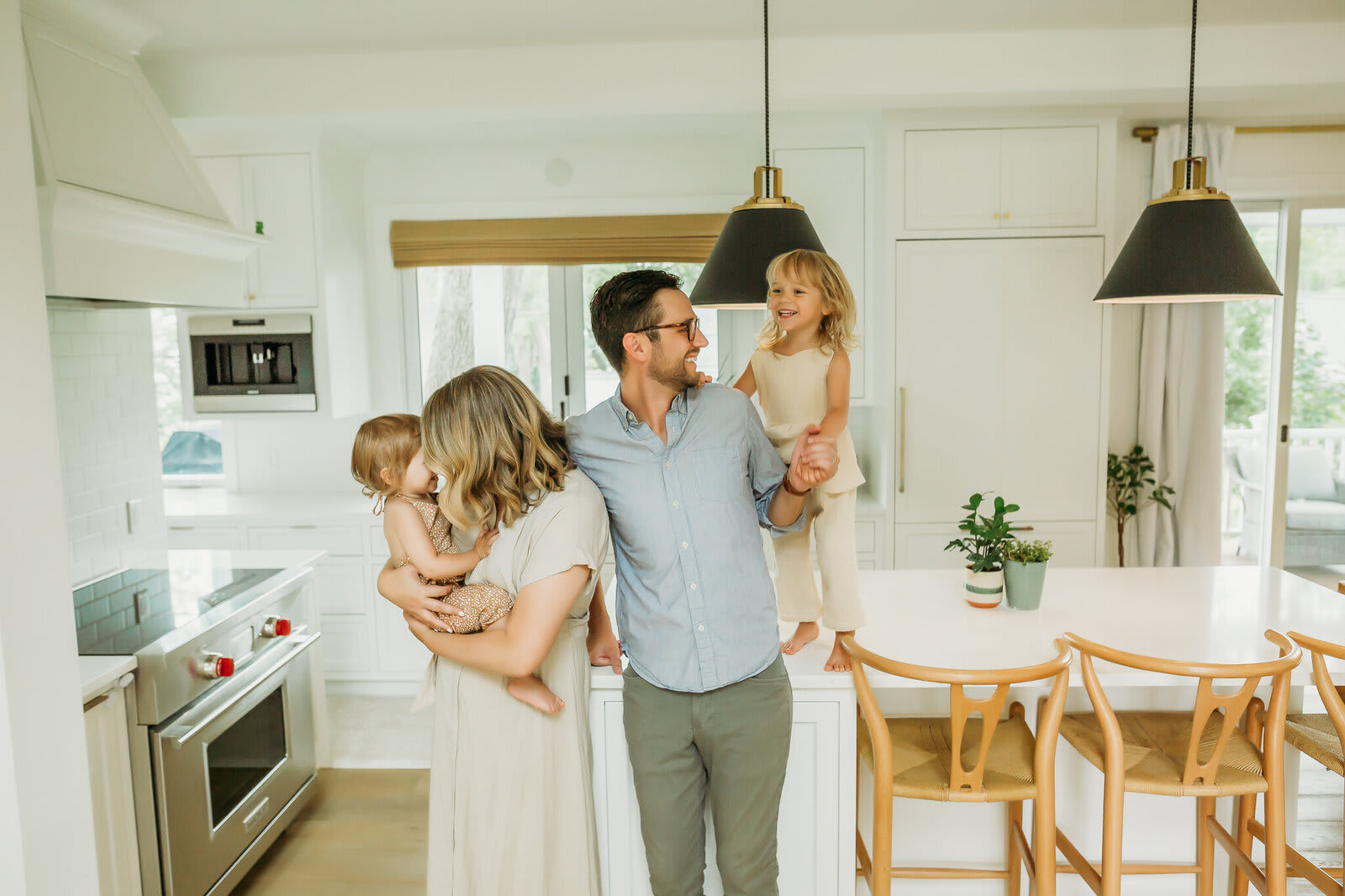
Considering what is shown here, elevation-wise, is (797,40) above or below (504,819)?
above

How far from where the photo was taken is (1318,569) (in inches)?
167

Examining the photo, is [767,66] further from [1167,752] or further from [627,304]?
[1167,752]

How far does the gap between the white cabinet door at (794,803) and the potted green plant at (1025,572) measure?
2.31 feet

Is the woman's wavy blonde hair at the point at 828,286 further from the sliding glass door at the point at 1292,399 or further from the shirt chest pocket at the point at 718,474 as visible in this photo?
the sliding glass door at the point at 1292,399

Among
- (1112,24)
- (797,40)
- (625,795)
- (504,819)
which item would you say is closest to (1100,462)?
(1112,24)

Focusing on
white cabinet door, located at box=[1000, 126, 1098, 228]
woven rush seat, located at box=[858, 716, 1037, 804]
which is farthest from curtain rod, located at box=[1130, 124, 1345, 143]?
woven rush seat, located at box=[858, 716, 1037, 804]

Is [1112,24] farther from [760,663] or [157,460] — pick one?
[157,460]

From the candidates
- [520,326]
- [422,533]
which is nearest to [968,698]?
[422,533]

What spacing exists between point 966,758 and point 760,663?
0.57 metres

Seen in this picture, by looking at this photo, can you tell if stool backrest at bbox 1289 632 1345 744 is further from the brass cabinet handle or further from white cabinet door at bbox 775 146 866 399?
white cabinet door at bbox 775 146 866 399

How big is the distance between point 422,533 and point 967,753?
1245 millimetres

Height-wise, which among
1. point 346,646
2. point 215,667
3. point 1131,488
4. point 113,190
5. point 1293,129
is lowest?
point 346,646

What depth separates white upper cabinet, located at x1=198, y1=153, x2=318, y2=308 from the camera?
12.1 feet

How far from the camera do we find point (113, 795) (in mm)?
1964
